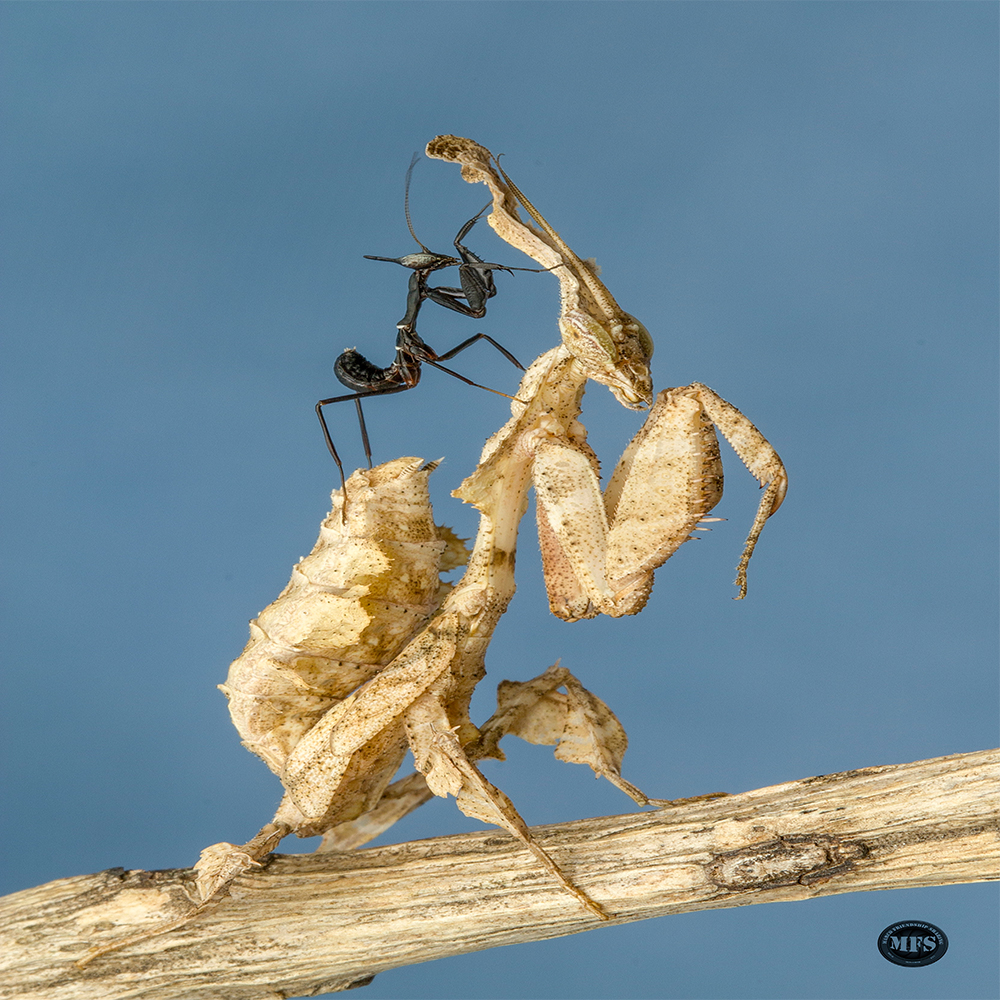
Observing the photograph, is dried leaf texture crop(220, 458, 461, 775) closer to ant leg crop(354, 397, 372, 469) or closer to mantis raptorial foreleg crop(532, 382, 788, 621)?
ant leg crop(354, 397, 372, 469)

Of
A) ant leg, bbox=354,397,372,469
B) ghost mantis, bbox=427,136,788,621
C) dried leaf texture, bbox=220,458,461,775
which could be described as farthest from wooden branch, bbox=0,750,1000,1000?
ant leg, bbox=354,397,372,469

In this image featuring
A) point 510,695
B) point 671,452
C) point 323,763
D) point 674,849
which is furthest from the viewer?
point 510,695

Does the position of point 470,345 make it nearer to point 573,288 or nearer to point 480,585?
point 573,288

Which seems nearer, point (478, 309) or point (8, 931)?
point (478, 309)

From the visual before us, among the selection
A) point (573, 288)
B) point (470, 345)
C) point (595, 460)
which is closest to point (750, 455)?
point (595, 460)

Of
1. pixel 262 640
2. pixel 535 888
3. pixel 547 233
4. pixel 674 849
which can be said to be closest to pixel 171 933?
pixel 262 640

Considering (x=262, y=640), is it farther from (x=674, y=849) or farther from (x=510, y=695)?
(x=674, y=849)
